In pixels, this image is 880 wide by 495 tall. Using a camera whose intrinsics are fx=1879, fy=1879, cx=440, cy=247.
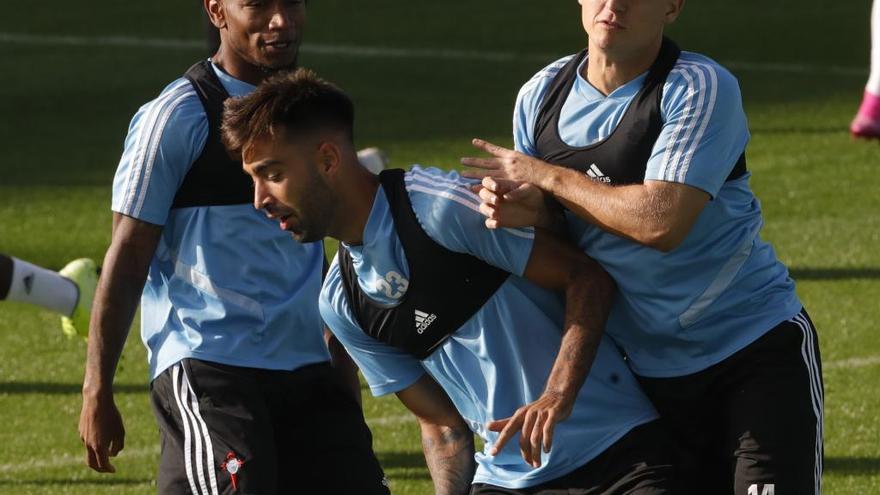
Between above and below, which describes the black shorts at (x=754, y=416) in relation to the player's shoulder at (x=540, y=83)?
below

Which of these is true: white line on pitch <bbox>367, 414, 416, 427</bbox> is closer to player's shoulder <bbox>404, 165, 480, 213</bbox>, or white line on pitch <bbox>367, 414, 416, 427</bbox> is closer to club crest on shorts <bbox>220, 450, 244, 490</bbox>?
club crest on shorts <bbox>220, 450, 244, 490</bbox>

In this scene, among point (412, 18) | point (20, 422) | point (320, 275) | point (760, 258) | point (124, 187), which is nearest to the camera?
point (760, 258)

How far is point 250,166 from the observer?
4602mm

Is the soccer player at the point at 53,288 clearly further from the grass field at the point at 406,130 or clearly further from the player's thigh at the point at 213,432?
the player's thigh at the point at 213,432

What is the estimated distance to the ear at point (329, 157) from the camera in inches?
181

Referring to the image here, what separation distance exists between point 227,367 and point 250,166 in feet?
2.95

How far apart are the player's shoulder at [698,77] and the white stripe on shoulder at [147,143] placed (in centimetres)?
148

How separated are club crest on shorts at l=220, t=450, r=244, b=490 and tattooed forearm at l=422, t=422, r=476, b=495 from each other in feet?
1.79

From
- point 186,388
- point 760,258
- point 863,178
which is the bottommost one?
point 863,178

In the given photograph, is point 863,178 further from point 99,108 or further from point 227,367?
point 227,367

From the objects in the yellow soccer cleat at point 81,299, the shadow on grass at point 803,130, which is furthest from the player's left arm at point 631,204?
the shadow on grass at point 803,130

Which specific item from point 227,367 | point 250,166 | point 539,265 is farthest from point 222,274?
point 539,265

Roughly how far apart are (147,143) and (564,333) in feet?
4.83

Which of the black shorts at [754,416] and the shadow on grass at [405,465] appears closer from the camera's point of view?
the black shorts at [754,416]
